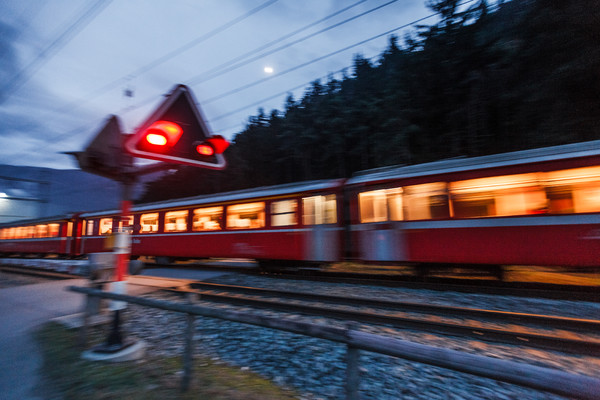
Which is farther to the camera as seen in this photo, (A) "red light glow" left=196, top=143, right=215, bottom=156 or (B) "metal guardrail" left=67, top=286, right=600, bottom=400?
(A) "red light glow" left=196, top=143, right=215, bottom=156

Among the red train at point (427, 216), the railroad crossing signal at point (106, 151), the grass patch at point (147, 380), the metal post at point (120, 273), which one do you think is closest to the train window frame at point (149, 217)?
the red train at point (427, 216)

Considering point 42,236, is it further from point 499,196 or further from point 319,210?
point 499,196

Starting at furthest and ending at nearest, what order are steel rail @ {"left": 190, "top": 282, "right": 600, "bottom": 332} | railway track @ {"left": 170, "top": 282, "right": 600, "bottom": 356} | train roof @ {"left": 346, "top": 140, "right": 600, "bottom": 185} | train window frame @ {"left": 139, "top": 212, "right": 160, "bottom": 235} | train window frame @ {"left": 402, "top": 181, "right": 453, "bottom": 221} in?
train window frame @ {"left": 139, "top": 212, "right": 160, "bottom": 235}
train window frame @ {"left": 402, "top": 181, "right": 453, "bottom": 221}
train roof @ {"left": 346, "top": 140, "right": 600, "bottom": 185}
steel rail @ {"left": 190, "top": 282, "right": 600, "bottom": 332}
railway track @ {"left": 170, "top": 282, "right": 600, "bottom": 356}

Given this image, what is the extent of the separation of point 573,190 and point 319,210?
5964mm

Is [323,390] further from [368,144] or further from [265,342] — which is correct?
[368,144]

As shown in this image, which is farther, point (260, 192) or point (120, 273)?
point (260, 192)

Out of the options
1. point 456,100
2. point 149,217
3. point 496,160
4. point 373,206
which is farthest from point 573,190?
point 149,217

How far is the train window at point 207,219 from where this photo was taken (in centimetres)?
1120

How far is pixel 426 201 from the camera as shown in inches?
302

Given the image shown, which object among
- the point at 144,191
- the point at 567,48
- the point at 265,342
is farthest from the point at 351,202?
the point at 144,191

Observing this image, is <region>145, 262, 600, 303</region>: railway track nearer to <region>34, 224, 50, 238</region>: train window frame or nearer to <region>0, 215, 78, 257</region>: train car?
<region>0, 215, 78, 257</region>: train car

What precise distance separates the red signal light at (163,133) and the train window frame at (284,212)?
265 inches

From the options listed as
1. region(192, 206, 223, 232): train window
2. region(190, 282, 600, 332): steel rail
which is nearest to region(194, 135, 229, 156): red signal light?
region(190, 282, 600, 332): steel rail

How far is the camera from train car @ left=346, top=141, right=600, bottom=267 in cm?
616
